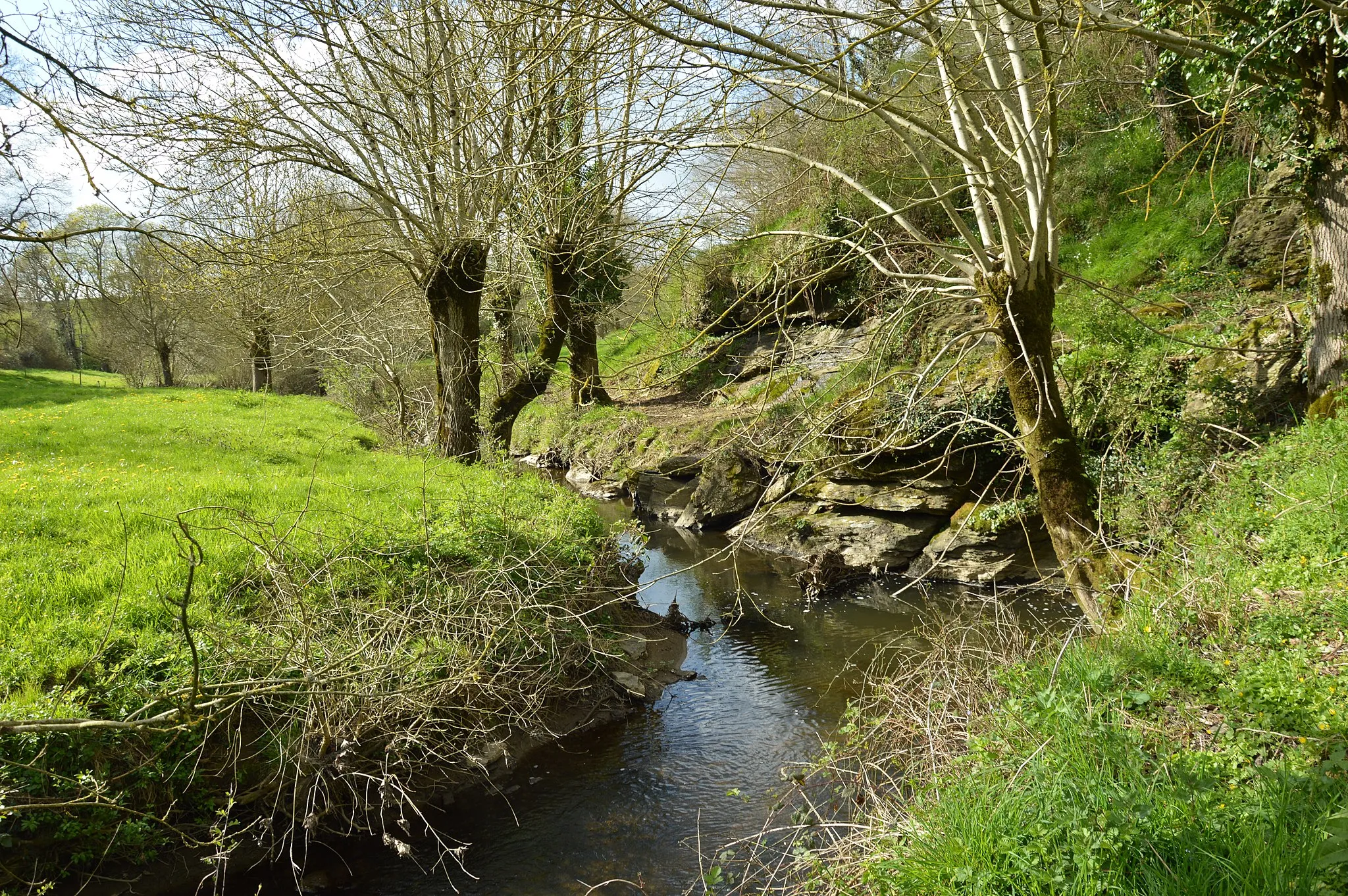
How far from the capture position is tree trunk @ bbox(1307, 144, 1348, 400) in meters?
6.93

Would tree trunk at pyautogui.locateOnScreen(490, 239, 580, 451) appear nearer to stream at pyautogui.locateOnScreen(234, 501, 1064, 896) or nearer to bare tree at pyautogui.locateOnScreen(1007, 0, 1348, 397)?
stream at pyautogui.locateOnScreen(234, 501, 1064, 896)

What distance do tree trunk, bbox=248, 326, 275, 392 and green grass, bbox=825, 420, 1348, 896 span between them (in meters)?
12.0

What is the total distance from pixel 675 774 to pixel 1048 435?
408 cm

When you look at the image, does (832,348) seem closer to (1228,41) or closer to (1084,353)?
(1084,353)

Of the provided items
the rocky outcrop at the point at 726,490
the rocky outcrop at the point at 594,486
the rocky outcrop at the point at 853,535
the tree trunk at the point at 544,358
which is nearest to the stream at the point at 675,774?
the rocky outcrop at the point at 853,535

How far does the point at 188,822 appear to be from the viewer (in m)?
4.73

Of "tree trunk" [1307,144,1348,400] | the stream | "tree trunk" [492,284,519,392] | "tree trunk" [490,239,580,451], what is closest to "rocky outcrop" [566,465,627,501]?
"tree trunk" [490,239,580,451]

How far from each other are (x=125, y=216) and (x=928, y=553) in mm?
9153

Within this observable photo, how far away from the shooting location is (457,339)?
38.3 feet

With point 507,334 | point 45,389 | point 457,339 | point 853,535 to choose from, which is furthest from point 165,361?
point 853,535

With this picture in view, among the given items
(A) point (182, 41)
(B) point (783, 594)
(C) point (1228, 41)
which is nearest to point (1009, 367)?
(C) point (1228, 41)

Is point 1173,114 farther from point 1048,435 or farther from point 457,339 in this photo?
point 457,339

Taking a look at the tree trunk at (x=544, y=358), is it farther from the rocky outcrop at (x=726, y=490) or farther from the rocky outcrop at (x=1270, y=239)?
the rocky outcrop at (x=1270, y=239)

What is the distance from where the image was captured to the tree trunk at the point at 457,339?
11164 mm
